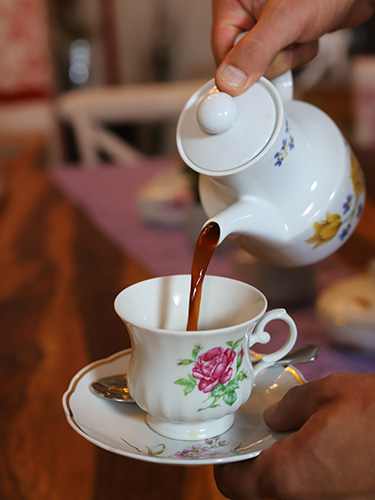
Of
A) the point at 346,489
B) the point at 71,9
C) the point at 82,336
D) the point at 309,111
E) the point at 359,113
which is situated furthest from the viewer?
the point at 71,9

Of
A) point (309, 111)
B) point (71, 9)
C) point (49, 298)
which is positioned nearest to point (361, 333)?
point (309, 111)

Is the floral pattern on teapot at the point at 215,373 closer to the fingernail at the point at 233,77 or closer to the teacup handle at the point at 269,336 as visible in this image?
the teacup handle at the point at 269,336

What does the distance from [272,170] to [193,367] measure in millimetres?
219

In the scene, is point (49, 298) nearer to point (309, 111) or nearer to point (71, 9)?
point (309, 111)

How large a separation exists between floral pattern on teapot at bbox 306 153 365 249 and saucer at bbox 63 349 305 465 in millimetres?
149

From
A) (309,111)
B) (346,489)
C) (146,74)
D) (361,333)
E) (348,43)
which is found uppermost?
(309,111)

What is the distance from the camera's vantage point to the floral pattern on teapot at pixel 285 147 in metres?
0.65

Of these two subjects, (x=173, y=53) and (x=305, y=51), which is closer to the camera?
(x=305, y=51)

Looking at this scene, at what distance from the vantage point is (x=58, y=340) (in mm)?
941

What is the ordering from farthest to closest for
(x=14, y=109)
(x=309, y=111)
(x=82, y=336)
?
1. (x=14, y=109)
2. (x=82, y=336)
3. (x=309, y=111)

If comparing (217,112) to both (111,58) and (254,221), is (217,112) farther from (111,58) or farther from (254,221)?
(111,58)

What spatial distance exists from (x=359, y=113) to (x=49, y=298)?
1214 mm

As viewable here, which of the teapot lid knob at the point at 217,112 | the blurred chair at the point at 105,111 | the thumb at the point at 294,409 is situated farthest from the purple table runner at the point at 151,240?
the blurred chair at the point at 105,111

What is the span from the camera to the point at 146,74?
505 cm
